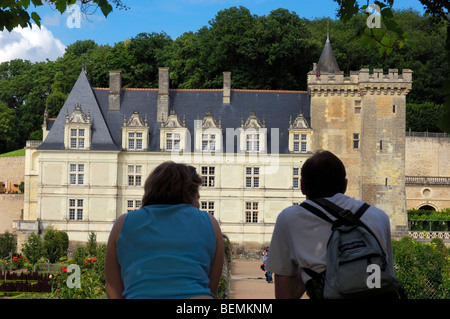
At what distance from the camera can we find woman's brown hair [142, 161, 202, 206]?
3.90 metres

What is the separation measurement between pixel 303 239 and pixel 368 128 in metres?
28.5

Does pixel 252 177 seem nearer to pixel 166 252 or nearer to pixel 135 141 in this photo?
pixel 135 141

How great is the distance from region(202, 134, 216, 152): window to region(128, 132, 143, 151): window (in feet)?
10.6

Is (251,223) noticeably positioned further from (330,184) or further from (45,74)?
(45,74)

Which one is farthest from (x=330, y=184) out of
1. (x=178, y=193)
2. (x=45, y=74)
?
(x=45, y=74)

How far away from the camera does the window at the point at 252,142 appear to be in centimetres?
3183

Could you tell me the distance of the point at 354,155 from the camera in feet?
106

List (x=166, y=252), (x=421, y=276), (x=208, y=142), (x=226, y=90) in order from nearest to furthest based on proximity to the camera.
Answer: (x=166, y=252), (x=421, y=276), (x=208, y=142), (x=226, y=90)

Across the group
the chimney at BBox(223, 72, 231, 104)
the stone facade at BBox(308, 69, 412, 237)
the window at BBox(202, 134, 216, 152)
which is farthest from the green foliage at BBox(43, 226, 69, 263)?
the stone facade at BBox(308, 69, 412, 237)

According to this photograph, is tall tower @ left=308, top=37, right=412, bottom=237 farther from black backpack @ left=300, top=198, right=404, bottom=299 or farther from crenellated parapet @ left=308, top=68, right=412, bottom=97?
black backpack @ left=300, top=198, right=404, bottom=299

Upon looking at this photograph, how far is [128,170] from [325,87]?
11029 millimetres

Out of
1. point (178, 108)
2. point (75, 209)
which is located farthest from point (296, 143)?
point (75, 209)

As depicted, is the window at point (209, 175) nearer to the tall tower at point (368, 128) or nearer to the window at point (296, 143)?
the window at point (296, 143)

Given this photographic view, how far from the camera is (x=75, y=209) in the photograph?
31062mm
